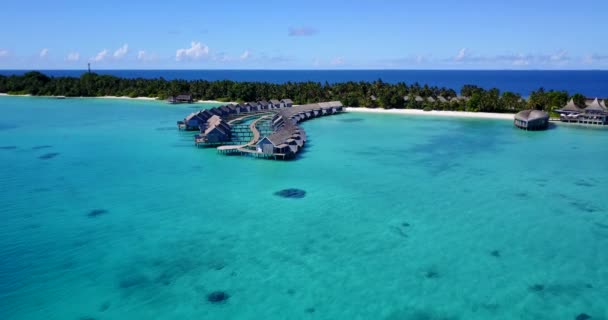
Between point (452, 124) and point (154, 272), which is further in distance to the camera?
point (452, 124)

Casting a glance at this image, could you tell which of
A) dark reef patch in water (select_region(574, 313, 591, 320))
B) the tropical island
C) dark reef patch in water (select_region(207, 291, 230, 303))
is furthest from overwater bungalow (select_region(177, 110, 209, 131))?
dark reef patch in water (select_region(574, 313, 591, 320))

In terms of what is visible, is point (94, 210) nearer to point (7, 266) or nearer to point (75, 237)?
point (75, 237)

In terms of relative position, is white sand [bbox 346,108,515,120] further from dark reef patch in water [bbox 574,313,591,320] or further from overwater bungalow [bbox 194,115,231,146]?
dark reef patch in water [bbox 574,313,591,320]

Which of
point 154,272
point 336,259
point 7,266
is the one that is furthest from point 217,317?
point 7,266

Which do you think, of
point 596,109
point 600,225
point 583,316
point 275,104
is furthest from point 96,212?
point 596,109

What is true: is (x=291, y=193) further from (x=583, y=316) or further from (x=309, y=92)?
(x=309, y=92)

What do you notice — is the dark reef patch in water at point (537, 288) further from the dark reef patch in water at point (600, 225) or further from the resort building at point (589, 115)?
the resort building at point (589, 115)

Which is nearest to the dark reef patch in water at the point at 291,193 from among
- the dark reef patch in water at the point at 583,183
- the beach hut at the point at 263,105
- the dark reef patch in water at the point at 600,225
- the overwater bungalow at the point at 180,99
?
the dark reef patch in water at the point at 600,225
